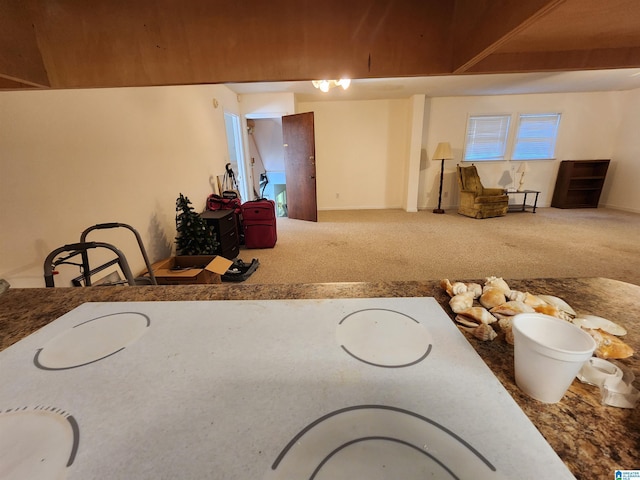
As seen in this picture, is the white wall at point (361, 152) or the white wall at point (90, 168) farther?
the white wall at point (361, 152)

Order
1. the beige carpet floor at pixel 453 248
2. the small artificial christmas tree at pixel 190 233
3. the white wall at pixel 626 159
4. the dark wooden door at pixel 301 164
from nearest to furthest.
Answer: the small artificial christmas tree at pixel 190 233
the beige carpet floor at pixel 453 248
the dark wooden door at pixel 301 164
the white wall at pixel 626 159

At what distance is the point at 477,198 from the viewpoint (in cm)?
515

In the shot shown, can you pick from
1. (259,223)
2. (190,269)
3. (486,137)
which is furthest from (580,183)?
(190,269)

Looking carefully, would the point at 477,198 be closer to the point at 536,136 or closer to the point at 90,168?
the point at 536,136

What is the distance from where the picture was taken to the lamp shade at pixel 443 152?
17.9ft

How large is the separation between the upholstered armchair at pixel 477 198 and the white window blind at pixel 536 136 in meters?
Result: 1.26

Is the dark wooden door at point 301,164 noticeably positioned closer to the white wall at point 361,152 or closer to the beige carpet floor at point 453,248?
the beige carpet floor at point 453,248

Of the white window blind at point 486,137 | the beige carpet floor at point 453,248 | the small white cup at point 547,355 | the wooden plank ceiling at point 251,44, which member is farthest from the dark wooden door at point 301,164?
the small white cup at point 547,355

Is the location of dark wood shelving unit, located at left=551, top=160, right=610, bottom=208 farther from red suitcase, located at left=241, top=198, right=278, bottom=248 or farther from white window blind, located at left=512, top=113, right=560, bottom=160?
red suitcase, located at left=241, top=198, right=278, bottom=248

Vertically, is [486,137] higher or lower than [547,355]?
higher

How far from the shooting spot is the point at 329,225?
505 centimetres

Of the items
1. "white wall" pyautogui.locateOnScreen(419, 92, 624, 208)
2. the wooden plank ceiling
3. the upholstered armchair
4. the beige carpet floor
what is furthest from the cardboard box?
"white wall" pyautogui.locateOnScreen(419, 92, 624, 208)

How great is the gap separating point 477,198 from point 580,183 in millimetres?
2827

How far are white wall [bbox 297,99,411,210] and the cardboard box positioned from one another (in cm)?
408
